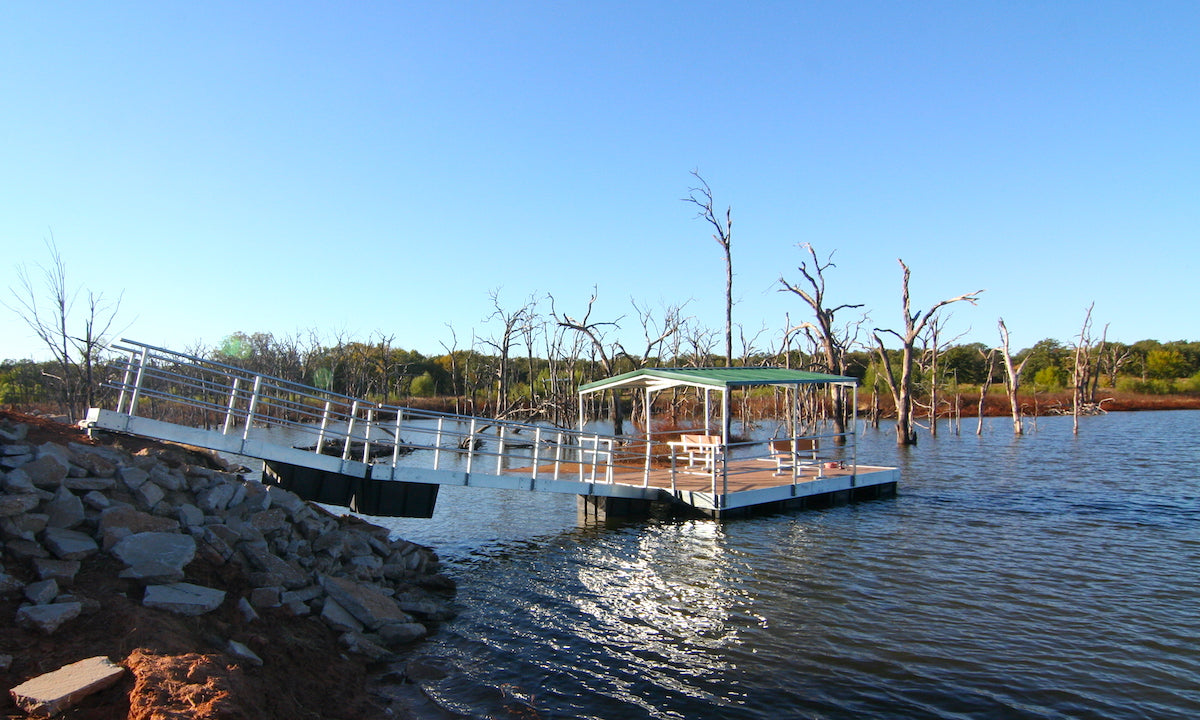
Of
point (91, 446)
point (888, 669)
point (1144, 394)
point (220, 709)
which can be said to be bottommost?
point (888, 669)

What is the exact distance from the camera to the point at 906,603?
32.8ft

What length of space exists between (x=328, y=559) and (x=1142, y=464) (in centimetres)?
2807

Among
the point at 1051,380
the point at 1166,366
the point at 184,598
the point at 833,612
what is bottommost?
the point at 833,612

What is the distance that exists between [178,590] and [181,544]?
0.79 meters

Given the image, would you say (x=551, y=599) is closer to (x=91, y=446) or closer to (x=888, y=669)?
(x=888, y=669)

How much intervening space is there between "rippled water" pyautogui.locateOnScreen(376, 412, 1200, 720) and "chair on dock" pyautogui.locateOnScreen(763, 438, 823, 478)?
54.3 inches

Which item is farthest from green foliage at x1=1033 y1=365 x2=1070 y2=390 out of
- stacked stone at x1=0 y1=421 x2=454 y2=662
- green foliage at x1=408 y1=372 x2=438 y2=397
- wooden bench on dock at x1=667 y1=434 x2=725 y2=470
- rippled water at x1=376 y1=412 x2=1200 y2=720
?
stacked stone at x1=0 y1=421 x2=454 y2=662

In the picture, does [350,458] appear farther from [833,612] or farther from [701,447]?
[833,612]

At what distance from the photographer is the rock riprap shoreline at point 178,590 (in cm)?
543

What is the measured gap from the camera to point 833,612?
9641 millimetres

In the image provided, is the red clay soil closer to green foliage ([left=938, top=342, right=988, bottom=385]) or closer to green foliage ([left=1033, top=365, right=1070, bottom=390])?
green foliage ([left=1033, top=365, right=1070, bottom=390])

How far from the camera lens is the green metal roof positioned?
1623cm

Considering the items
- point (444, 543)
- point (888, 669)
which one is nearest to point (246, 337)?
point (444, 543)

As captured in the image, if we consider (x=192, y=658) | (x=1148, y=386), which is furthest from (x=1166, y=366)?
(x=192, y=658)
